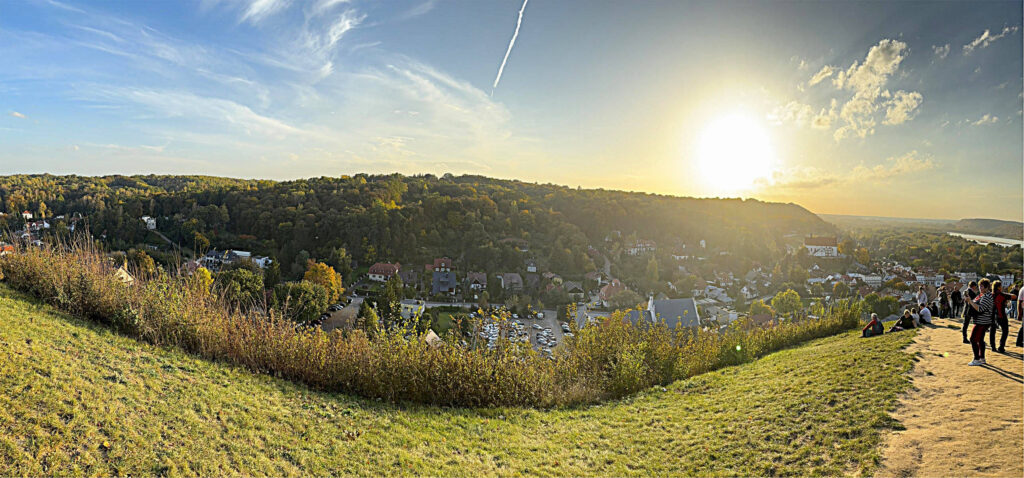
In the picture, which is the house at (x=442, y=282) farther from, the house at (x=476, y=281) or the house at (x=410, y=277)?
the house at (x=410, y=277)

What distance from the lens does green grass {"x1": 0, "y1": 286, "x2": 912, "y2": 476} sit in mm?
3137

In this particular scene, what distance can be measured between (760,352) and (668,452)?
736cm

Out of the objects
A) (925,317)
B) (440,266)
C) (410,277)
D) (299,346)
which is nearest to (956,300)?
(925,317)

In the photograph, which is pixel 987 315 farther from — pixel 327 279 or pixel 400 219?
pixel 400 219

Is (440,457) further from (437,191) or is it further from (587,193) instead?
(587,193)

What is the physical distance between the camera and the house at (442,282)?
151 feet

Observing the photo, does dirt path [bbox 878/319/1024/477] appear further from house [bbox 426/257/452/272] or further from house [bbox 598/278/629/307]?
house [bbox 426/257/452/272]

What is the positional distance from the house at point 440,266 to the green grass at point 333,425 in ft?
150

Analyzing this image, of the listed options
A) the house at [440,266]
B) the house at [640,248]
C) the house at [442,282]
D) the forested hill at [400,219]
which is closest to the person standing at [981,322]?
the house at [442,282]

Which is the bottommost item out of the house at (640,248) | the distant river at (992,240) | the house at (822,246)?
the house at (640,248)

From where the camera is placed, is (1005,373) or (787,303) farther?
(787,303)

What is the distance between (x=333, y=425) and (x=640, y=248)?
64.6 meters

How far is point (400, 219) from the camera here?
60500mm

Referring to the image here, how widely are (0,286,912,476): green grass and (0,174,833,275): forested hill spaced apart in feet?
148
